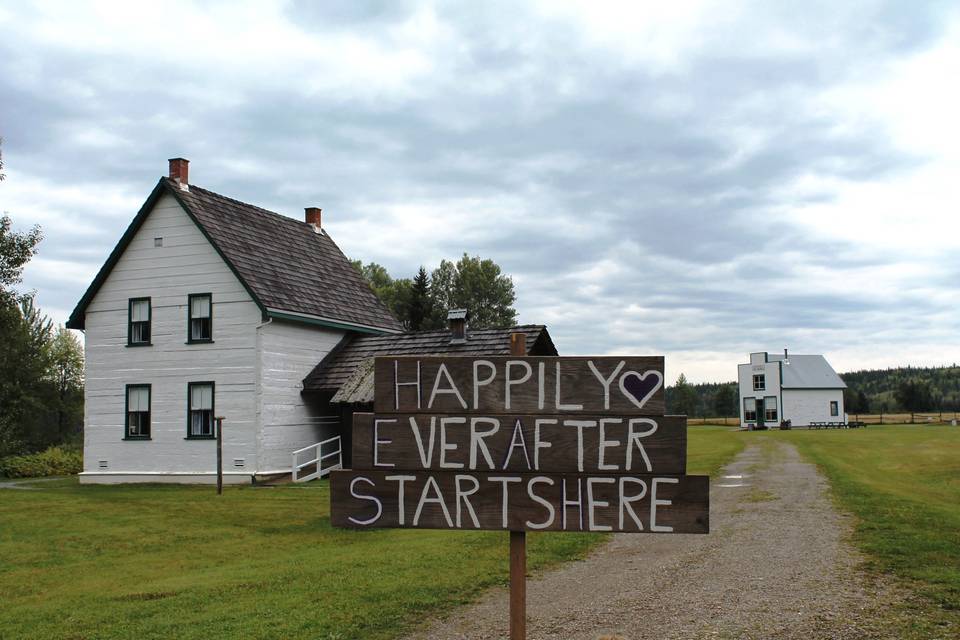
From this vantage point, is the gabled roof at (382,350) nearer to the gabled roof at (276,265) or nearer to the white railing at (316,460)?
the gabled roof at (276,265)

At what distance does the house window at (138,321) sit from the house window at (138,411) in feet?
5.00

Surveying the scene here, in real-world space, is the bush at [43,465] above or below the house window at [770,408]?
below

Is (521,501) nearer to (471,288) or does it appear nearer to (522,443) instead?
(522,443)

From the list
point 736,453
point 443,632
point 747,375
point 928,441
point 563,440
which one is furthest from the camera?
point 747,375

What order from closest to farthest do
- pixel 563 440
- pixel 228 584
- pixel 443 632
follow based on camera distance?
pixel 563 440
pixel 443 632
pixel 228 584

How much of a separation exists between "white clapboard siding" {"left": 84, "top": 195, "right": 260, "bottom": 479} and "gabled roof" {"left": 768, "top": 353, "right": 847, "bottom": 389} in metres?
62.5

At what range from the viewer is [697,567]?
1113 centimetres

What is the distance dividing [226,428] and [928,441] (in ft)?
119

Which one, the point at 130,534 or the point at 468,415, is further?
the point at 130,534

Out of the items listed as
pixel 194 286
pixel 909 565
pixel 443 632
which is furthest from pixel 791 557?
pixel 194 286

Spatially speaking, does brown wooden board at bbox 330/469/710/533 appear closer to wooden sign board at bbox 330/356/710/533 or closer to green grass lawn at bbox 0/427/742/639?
wooden sign board at bbox 330/356/710/533

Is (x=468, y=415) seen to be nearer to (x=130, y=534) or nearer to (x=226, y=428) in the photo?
(x=130, y=534)

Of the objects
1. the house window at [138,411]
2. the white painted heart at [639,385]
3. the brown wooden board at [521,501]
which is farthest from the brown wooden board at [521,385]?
the house window at [138,411]

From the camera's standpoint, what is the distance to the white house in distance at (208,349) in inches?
1102
